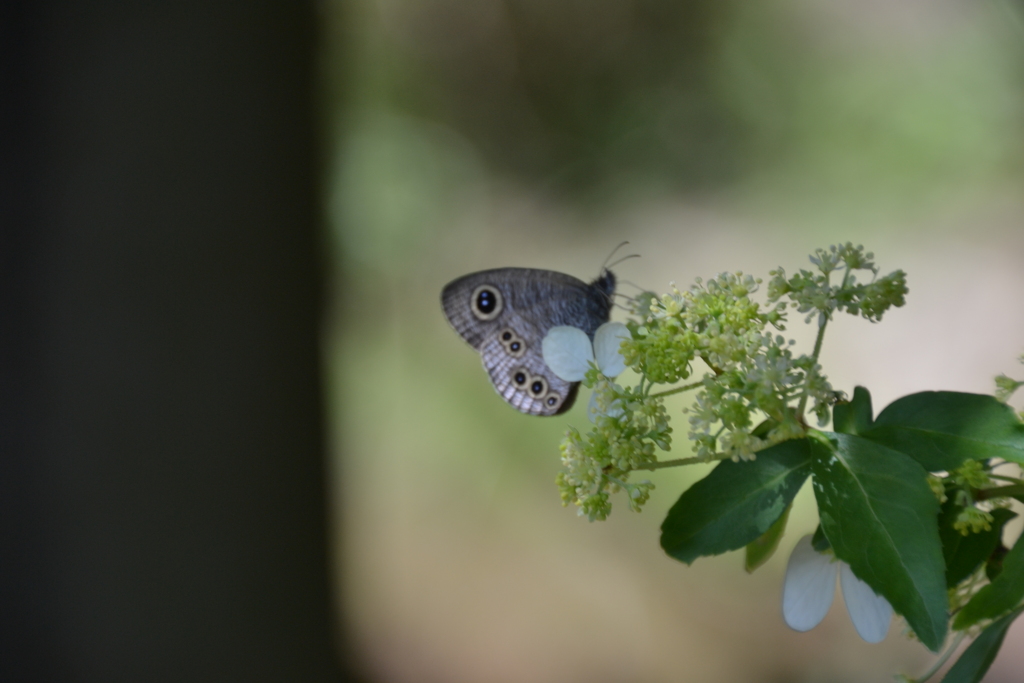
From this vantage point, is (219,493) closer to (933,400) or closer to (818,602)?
(818,602)

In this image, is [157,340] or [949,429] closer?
[949,429]

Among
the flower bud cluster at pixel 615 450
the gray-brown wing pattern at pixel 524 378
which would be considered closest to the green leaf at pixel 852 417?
the flower bud cluster at pixel 615 450

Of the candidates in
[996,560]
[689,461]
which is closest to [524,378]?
[689,461]

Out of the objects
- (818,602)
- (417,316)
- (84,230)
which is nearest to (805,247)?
(417,316)

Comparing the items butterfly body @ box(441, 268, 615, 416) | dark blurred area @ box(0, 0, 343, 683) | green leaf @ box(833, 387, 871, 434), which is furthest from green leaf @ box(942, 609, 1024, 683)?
dark blurred area @ box(0, 0, 343, 683)

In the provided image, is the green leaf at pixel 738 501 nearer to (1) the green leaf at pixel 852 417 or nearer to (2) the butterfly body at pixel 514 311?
(1) the green leaf at pixel 852 417

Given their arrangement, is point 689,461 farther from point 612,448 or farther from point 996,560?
point 996,560
